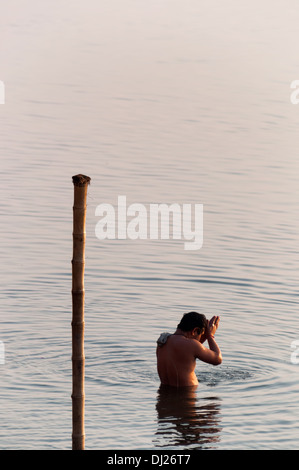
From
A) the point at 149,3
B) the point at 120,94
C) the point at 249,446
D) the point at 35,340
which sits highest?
the point at 149,3

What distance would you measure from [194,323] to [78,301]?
3541mm

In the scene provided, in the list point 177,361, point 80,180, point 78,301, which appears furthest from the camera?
point 177,361

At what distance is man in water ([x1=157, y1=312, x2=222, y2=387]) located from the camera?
1352 centimetres

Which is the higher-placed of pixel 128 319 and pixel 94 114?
pixel 94 114

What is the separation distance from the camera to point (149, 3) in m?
54.6

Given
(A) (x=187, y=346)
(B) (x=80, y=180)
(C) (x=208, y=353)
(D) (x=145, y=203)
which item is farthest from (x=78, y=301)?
(D) (x=145, y=203)

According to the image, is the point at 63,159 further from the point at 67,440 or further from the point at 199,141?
the point at 67,440

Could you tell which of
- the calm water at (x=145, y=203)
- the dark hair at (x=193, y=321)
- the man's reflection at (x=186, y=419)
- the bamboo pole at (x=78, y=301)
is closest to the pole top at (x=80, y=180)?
the bamboo pole at (x=78, y=301)

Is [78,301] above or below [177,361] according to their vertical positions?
above

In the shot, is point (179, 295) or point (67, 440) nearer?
point (67, 440)

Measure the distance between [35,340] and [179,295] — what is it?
10.9ft

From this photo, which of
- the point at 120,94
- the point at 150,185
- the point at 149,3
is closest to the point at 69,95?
the point at 120,94

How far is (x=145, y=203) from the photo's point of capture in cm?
2358

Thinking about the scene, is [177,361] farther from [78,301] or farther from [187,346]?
[78,301]
